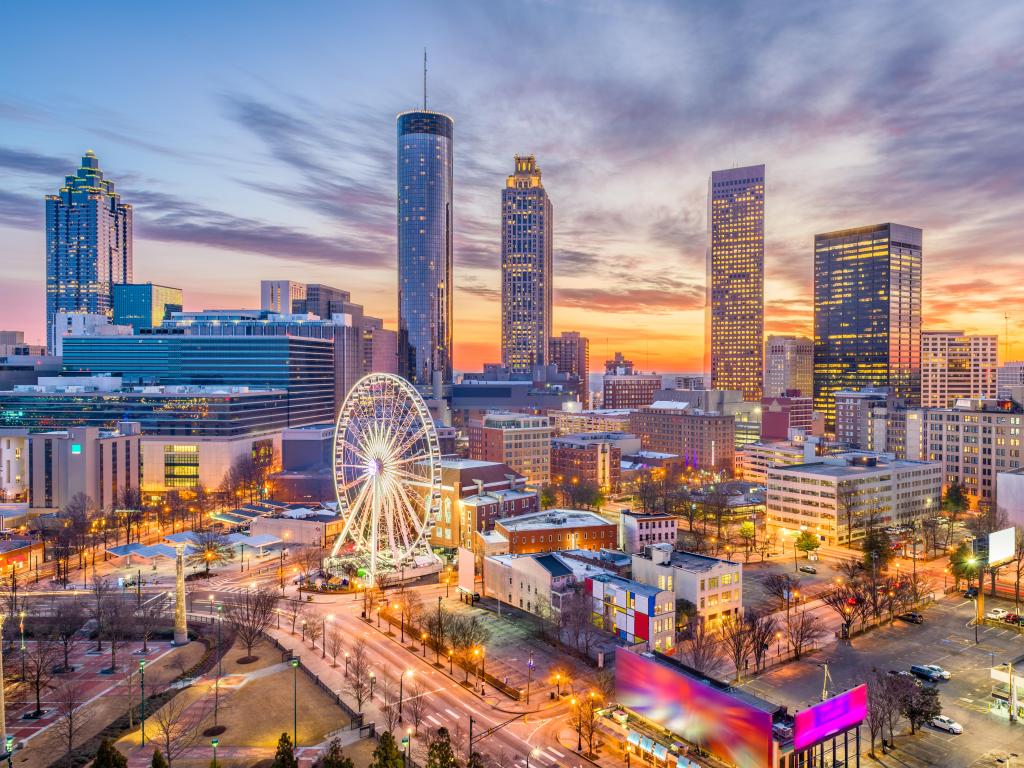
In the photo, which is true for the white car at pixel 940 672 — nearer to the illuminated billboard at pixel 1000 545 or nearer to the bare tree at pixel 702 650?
the bare tree at pixel 702 650

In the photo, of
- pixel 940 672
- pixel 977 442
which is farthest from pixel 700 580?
pixel 977 442

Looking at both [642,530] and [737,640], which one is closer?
[737,640]

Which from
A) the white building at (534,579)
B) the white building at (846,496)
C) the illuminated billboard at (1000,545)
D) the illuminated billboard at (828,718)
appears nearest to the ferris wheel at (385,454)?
the white building at (534,579)

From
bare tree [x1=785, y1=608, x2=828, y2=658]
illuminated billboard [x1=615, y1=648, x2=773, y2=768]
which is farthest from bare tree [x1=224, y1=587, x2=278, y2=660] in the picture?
bare tree [x1=785, y1=608, x2=828, y2=658]

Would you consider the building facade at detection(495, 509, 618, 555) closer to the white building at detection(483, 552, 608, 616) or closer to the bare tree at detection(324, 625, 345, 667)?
the white building at detection(483, 552, 608, 616)

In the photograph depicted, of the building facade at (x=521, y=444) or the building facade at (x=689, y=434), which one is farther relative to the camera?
the building facade at (x=689, y=434)

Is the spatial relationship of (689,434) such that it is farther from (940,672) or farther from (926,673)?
(926,673)

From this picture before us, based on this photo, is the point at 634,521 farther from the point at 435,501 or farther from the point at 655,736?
the point at 655,736
